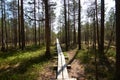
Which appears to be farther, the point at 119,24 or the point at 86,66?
the point at 86,66

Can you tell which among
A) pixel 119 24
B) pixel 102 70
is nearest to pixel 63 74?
pixel 102 70

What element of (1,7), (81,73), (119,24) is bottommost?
(81,73)

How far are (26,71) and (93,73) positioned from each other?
156 inches

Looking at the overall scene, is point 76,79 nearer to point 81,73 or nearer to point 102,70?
point 81,73

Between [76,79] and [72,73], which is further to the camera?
[72,73]

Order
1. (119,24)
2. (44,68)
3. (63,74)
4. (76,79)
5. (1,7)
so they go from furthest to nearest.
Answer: (1,7) → (44,68) → (63,74) → (76,79) → (119,24)

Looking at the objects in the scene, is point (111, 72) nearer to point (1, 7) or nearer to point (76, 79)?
point (76, 79)

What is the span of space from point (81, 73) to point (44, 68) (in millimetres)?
2579

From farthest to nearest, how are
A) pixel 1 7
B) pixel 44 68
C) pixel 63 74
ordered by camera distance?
pixel 1 7 → pixel 44 68 → pixel 63 74

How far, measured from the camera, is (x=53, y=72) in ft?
39.9

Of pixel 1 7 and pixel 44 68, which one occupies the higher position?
pixel 1 7

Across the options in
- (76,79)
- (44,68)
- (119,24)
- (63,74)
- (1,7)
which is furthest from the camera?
(1,7)

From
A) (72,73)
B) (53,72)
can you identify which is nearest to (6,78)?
(53,72)

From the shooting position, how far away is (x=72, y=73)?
39.2ft
